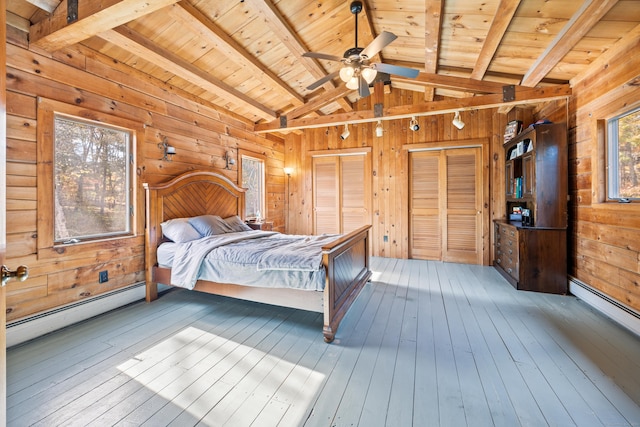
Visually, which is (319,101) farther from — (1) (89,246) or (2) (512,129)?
(1) (89,246)

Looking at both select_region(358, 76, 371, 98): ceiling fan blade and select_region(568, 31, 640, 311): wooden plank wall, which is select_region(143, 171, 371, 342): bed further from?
select_region(568, 31, 640, 311): wooden plank wall

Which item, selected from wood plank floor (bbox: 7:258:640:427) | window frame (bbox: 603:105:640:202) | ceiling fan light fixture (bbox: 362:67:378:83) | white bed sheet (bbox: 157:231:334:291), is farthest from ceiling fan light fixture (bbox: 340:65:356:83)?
window frame (bbox: 603:105:640:202)

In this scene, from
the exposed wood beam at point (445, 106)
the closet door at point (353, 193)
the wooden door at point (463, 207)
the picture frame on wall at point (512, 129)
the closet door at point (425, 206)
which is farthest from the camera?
the closet door at point (353, 193)

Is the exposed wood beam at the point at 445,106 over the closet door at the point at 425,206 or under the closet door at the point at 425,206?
over

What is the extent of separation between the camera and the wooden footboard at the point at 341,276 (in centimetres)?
237

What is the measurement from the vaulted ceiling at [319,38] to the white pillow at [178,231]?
1863 millimetres

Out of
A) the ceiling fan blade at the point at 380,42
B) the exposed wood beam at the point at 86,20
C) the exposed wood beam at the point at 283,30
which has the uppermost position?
the exposed wood beam at the point at 283,30

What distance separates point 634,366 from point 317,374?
228 cm

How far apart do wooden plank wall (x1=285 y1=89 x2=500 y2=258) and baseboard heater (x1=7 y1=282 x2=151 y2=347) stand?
429 cm

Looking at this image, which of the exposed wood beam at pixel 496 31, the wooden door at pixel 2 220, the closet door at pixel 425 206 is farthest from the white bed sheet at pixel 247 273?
the closet door at pixel 425 206

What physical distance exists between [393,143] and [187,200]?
13.1 ft

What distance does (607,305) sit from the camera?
9.16 ft

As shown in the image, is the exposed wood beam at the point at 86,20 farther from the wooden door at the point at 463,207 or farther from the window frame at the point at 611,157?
the wooden door at the point at 463,207

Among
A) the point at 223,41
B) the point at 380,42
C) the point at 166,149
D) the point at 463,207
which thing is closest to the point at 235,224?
the point at 166,149
